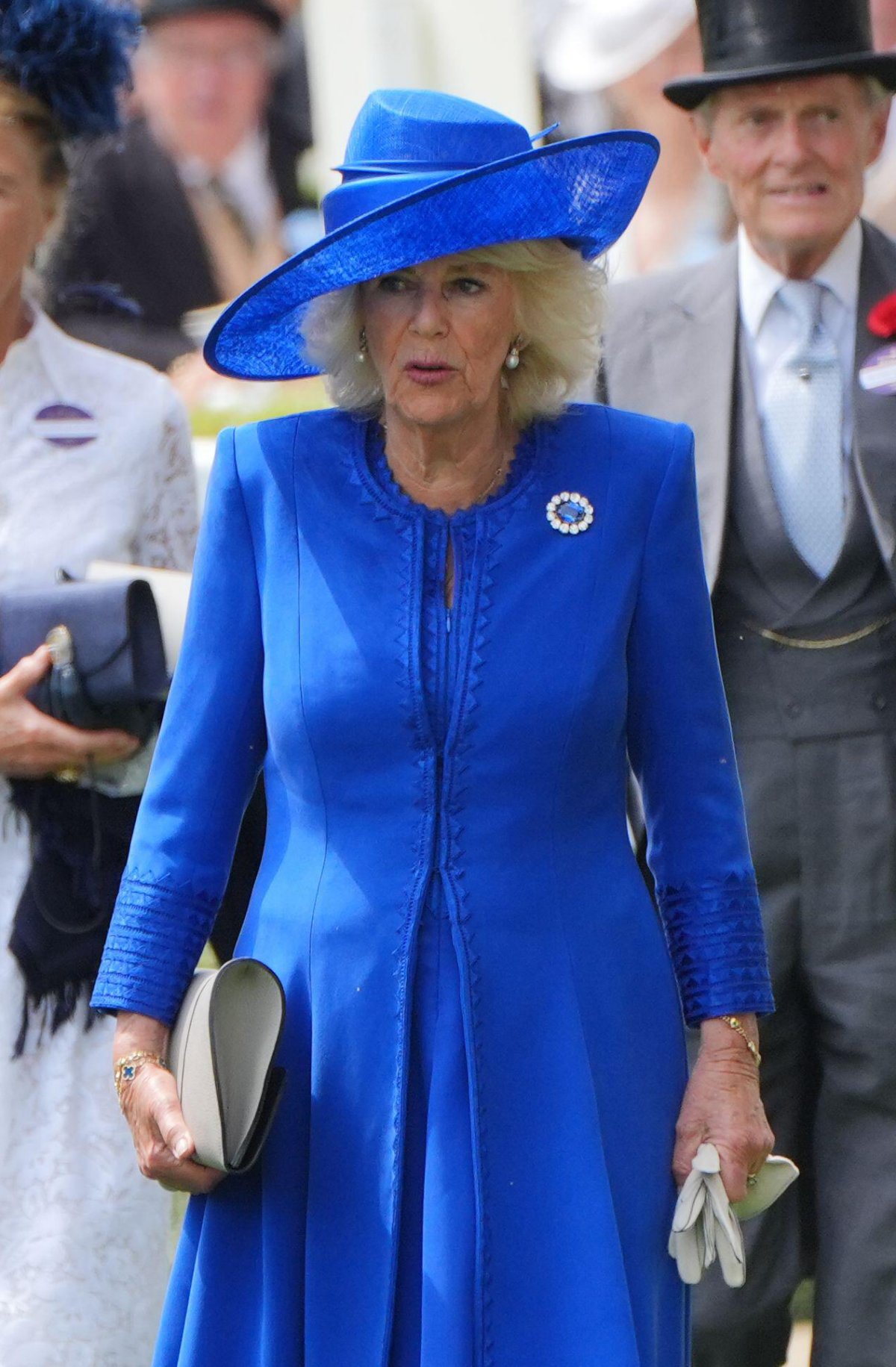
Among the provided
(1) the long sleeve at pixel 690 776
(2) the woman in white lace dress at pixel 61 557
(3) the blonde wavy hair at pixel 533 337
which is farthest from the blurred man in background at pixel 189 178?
(1) the long sleeve at pixel 690 776

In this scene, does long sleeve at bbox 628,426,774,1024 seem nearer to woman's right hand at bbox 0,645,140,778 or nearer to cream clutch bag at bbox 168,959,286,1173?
cream clutch bag at bbox 168,959,286,1173

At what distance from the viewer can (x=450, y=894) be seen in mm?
2857

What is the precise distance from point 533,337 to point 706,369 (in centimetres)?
125

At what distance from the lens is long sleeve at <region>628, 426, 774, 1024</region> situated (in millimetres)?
2984

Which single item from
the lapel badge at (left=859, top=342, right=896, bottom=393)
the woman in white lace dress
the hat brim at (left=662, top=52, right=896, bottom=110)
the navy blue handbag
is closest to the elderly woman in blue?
the navy blue handbag

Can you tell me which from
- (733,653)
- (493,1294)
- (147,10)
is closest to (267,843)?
(493,1294)

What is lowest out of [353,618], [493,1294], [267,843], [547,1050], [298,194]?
[493,1294]

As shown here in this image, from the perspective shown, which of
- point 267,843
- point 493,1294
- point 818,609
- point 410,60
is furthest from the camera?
point 410,60

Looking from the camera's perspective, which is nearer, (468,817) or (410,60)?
(468,817)

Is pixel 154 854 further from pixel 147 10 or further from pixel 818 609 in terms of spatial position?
pixel 147 10

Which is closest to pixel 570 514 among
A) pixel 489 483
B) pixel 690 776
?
pixel 489 483

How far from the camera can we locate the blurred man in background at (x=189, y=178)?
5906 mm

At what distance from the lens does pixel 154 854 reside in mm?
2955

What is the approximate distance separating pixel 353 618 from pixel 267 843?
0.35 metres
